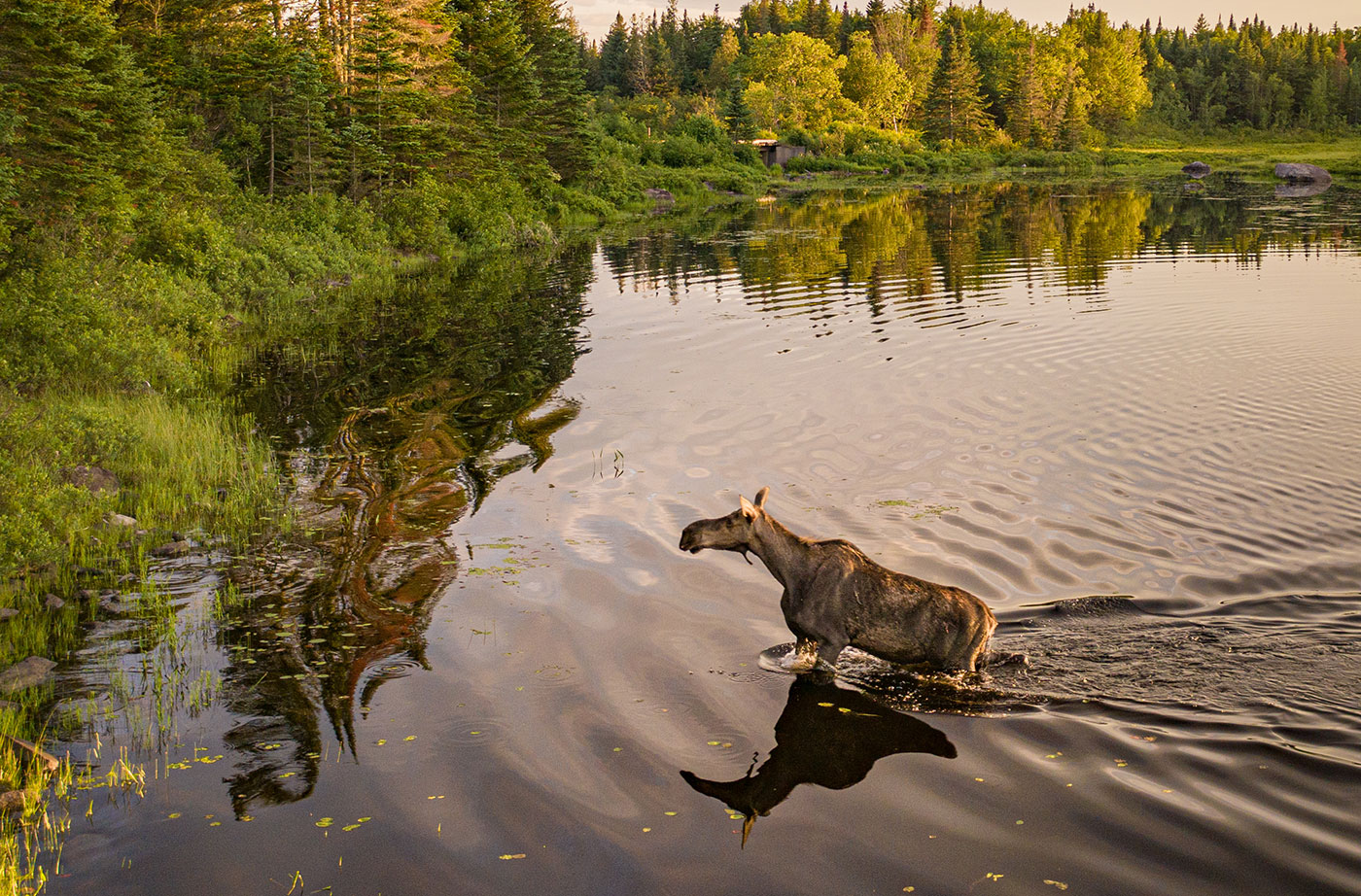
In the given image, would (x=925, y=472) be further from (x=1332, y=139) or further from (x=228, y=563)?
(x=1332, y=139)

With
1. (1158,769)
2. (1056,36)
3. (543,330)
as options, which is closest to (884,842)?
(1158,769)

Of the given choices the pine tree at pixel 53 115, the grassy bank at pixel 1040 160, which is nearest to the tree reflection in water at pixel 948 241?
the pine tree at pixel 53 115

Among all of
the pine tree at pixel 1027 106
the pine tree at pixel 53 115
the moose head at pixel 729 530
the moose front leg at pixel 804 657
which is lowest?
the moose front leg at pixel 804 657

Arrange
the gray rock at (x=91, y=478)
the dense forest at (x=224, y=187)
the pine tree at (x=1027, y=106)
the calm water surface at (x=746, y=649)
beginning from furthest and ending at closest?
the pine tree at (x=1027, y=106) → the dense forest at (x=224, y=187) → the gray rock at (x=91, y=478) → the calm water surface at (x=746, y=649)

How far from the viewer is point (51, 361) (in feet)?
60.7

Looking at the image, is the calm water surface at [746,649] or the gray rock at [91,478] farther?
the gray rock at [91,478]

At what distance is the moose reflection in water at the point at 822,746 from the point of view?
849 cm

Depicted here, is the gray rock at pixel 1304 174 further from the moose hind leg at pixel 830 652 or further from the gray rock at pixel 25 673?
the gray rock at pixel 25 673

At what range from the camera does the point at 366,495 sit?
15.9 meters

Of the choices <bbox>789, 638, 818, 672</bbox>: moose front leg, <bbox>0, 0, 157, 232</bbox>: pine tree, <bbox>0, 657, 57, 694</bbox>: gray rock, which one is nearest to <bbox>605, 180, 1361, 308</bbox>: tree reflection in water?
<bbox>0, 0, 157, 232</bbox>: pine tree

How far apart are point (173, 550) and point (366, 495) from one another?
2.97 metres

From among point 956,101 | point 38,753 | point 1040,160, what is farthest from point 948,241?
point 956,101

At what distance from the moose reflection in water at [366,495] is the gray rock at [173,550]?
109 centimetres

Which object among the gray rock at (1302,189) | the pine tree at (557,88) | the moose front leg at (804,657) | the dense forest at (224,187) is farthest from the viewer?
the gray rock at (1302,189)
